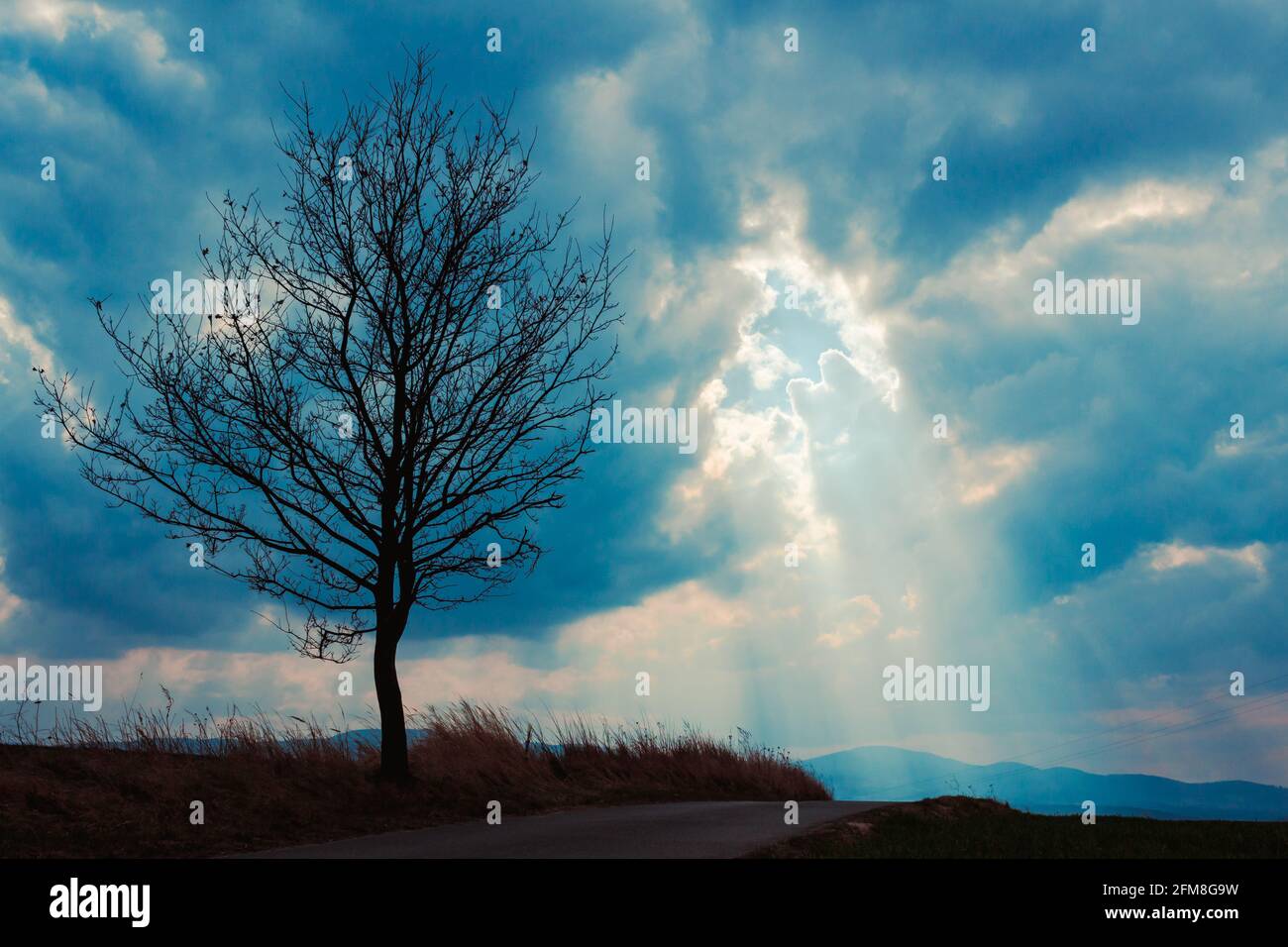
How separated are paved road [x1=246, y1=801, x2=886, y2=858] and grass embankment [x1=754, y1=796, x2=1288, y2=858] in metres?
0.63

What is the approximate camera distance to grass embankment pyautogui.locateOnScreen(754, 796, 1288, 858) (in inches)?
500

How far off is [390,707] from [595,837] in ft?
20.2

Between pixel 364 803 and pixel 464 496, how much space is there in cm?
529

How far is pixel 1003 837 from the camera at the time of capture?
48.0ft

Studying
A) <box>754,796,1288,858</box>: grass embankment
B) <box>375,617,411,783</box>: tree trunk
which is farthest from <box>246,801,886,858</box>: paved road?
<box>375,617,411,783</box>: tree trunk

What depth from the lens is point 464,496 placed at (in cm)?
1873

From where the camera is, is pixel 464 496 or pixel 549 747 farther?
pixel 549 747

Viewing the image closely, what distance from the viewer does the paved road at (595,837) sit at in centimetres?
1182

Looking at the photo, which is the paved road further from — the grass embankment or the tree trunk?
the tree trunk

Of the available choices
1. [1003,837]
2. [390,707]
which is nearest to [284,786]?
[390,707]

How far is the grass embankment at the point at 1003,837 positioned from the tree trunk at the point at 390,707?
7534mm

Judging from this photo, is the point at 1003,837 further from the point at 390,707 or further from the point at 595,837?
the point at 390,707
